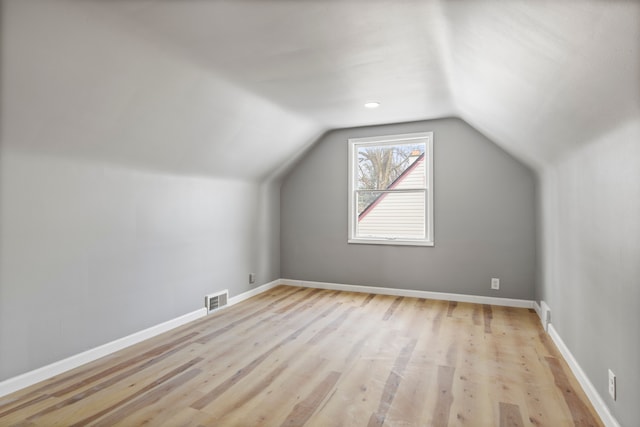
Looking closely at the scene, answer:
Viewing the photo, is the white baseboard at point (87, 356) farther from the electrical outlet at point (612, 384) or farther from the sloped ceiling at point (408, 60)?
the electrical outlet at point (612, 384)

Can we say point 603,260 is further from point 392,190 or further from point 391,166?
point 391,166

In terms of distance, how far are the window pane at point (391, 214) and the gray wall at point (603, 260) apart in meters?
1.85

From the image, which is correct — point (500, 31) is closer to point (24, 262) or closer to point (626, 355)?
point (626, 355)

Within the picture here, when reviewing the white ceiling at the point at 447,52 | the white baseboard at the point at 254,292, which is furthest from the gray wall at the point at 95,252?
the white ceiling at the point at 447,52

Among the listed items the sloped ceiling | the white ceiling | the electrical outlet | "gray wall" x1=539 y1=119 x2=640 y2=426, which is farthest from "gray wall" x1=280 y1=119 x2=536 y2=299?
the electrical outlet

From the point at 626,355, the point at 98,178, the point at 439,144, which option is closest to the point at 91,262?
the point at 98,178

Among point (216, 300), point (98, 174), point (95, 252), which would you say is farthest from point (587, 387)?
point (98, 174)

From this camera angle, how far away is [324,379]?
2496mm

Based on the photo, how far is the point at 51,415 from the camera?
6.75 ft

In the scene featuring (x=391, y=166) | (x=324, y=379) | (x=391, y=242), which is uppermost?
(x=391, y=166)

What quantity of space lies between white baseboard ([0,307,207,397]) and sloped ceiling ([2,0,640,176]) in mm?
1668

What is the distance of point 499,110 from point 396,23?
4.39 feet

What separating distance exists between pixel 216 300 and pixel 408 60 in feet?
10.6

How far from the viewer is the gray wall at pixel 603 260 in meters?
1.63
